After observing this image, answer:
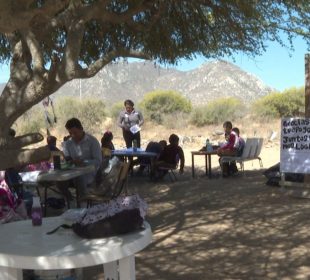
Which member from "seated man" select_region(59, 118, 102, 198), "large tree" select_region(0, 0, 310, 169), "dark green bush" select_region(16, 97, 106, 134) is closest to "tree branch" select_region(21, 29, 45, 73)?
"large tree" select_region(0, 0, 310, 169)

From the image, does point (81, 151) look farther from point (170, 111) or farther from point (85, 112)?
point (170, 111)

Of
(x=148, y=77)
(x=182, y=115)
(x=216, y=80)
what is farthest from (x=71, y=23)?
(x=148, y=77)

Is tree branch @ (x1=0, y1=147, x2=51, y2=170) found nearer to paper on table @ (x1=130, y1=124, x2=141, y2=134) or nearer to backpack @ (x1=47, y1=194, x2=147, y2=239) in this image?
backpack @ (x1=47, y1=194, x2=147, y2=239)

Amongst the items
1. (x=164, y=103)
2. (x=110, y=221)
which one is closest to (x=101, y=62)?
(x=110, y=221)

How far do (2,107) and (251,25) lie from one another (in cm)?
559

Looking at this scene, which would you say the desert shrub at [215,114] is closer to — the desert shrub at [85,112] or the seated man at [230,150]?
the desert shrub at [85,112]

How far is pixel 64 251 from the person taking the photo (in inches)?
132

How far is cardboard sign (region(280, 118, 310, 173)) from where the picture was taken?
940 cm

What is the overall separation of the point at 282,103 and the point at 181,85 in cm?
4746

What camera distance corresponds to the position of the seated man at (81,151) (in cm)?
783

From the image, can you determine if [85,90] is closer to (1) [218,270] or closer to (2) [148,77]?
(2) [148,77]

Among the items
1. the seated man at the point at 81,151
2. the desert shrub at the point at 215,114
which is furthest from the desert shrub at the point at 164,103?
the seated man at the point at 81,151

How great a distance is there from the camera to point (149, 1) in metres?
7.91

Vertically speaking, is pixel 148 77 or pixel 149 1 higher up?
pixel 148 77
